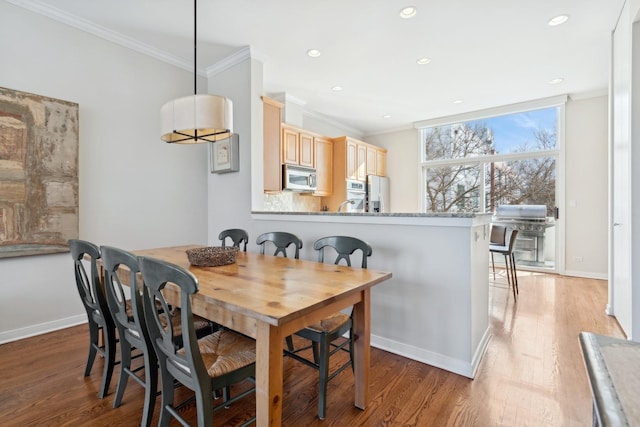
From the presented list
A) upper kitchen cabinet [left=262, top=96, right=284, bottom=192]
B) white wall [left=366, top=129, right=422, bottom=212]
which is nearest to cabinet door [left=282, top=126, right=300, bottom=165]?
upper kitchen cabinet [left=262, top=96, right=284, bottom=192]

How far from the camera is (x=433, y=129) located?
20.7 feet

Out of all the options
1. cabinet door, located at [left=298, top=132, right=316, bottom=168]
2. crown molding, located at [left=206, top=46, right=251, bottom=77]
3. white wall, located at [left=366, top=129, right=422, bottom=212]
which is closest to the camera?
crown molding, located at [left=206, top=46, right=251, bottom=77]

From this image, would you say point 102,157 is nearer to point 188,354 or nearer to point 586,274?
point 188,354

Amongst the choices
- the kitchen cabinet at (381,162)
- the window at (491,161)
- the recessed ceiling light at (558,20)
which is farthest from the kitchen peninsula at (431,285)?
the kitchen cabinet at (381,162)

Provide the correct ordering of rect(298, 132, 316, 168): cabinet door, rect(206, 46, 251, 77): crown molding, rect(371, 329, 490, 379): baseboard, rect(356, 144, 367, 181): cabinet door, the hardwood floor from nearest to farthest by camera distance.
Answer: the hardwood floor → rect(371, 329, 490, 379): baseboard → rect(206, 46, 251, 77): crown molding → rect(298, 132, 316, 168): cabinet door → rect(356, 144, 367, 181): cabinet door

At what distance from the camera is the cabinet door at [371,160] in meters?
6.22

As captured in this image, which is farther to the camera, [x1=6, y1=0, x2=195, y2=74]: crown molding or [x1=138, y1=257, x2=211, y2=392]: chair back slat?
[x1=6, y1=0, x2=195, y2=74]: crown molding

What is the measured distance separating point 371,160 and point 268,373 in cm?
555

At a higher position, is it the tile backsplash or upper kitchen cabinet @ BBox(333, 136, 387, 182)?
upper kitchen cabinet @ BBox(333, 136, 387, 182)

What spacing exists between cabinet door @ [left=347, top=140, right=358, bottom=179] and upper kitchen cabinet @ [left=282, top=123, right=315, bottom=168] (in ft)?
2.66

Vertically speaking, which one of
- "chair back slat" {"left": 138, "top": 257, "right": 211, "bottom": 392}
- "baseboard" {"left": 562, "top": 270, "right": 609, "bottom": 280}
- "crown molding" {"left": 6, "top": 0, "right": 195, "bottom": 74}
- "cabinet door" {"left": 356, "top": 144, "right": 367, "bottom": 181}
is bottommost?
"baseboard" {"left": 562, "top": 270, "right": 609, "bottom": 280}

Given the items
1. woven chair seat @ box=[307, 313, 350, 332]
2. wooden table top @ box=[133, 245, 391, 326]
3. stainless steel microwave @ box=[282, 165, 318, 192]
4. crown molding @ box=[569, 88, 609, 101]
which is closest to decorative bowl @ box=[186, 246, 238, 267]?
wooden table top @ box=[133, 245, 391, 326]

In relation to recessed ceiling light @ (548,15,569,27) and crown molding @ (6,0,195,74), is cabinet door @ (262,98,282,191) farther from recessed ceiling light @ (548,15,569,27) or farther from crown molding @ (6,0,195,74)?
recessed ceiling light @ (548,15,569,27)

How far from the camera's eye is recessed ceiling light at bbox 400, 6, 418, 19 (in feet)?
8.94
